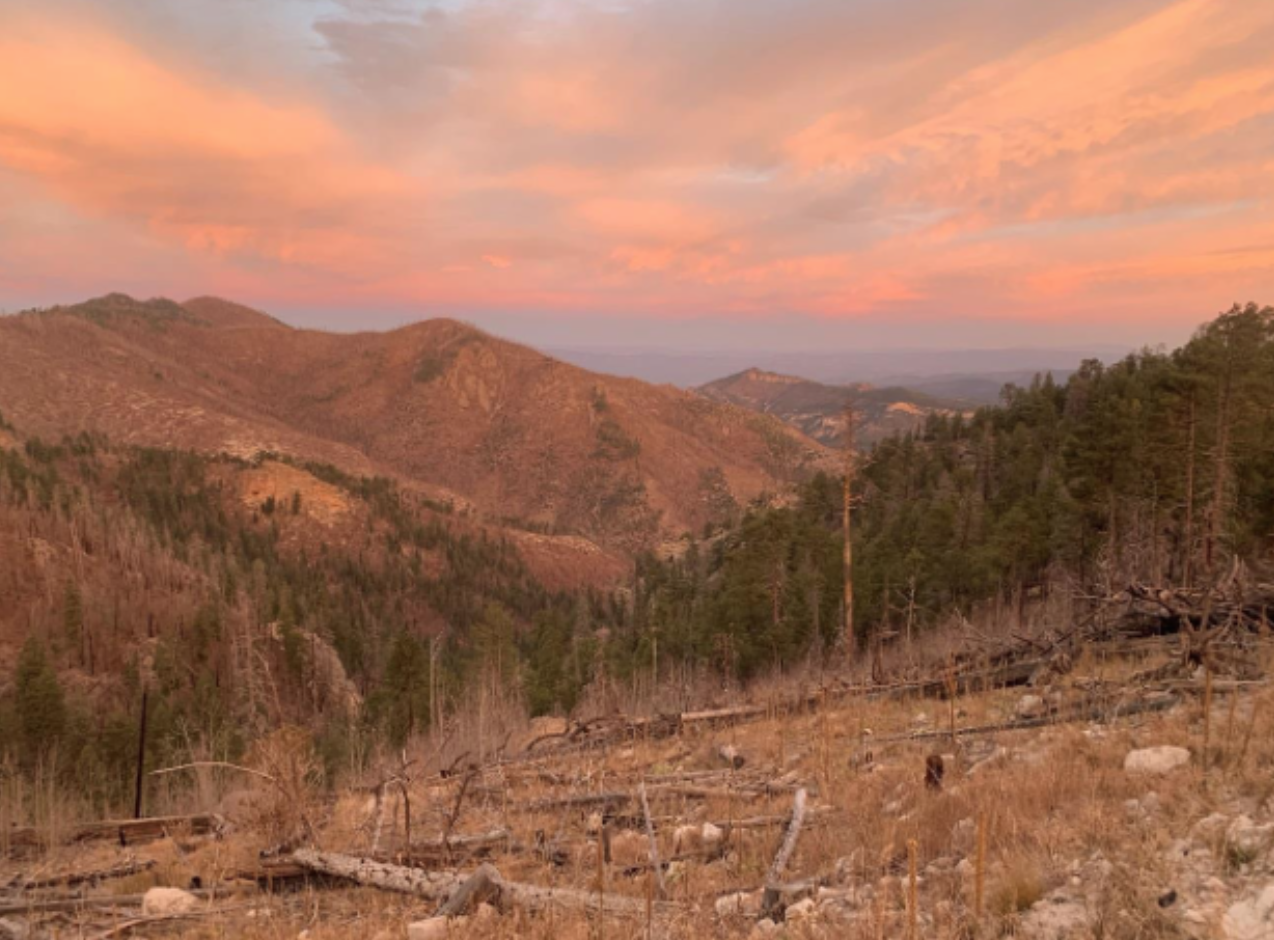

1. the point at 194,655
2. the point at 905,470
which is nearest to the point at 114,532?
the point at 194,655

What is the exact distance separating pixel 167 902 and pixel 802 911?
518 cm

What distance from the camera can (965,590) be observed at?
33938mm

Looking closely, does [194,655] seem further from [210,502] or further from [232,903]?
[210,502]

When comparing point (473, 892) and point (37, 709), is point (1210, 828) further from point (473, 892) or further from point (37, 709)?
point (37, 709)

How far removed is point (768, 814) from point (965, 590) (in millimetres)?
31907

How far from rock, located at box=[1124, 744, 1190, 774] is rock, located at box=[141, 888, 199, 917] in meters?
7.28

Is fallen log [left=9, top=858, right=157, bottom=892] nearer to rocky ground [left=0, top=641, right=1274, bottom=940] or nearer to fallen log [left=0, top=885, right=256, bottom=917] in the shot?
rocky ground [left=0, top=641, right=1274, bottom=940]

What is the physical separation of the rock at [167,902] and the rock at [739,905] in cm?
428

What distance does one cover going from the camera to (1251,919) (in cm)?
283

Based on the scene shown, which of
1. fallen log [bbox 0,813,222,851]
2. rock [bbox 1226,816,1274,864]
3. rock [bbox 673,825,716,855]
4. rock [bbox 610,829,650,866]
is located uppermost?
rock [bbox 1226,816,1274,864]

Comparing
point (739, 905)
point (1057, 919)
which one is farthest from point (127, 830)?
point (1057, 919)

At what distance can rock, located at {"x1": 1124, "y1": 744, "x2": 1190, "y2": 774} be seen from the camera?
4.61 metres

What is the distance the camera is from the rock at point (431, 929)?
407cm

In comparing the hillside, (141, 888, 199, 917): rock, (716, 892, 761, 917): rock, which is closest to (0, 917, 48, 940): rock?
(141, 888, 199, 917): rock
